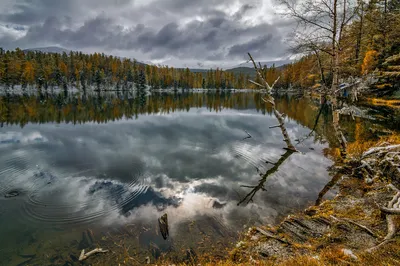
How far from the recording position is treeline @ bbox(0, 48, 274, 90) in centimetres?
10612

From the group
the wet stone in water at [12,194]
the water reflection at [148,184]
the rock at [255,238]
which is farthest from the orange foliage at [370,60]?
the wet stone in water at [12,194]

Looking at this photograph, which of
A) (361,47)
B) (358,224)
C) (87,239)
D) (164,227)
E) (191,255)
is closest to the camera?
(358,224)

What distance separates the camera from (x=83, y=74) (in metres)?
129

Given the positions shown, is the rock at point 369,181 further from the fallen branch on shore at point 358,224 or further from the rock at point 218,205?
the rock at point 218,205

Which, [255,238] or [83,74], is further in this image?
[83,74]

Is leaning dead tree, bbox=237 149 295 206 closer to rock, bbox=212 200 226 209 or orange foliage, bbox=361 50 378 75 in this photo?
rock, bbox=212 200 226 209

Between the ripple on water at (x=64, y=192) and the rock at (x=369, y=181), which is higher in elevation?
the rock at (x=369, y=181)

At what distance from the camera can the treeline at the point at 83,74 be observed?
348ft

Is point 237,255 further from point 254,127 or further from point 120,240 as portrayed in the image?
point 254,127

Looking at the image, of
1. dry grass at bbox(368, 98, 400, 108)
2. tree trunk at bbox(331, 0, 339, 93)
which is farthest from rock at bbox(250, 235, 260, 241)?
dry grass at bbox(368, 98, 400, 108)

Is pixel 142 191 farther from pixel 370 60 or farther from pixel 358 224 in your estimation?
pixel 370 60

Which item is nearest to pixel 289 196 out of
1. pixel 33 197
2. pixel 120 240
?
pixel 120 240

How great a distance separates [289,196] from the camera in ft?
31.4

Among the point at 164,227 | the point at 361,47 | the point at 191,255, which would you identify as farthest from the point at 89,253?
the point at 361,47
